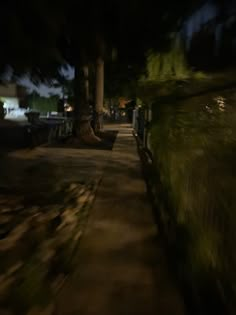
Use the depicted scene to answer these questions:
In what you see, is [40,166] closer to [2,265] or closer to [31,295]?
[2,265]

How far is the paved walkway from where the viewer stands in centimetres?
289

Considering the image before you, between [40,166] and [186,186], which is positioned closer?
[186,186]

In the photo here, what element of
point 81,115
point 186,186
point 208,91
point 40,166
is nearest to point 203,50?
point 208,91

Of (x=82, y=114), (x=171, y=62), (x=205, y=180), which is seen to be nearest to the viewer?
(x=205, y=180)

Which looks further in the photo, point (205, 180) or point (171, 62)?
point (171, 62)

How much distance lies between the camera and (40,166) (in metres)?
9.05

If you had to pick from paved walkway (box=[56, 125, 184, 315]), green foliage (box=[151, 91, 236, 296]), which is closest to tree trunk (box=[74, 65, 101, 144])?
paved walkway (box=[56, 125, 184, 315])

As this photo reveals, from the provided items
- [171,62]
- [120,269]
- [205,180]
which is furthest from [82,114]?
[205,180]

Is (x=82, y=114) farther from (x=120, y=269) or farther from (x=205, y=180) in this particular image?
(x=205, y=180)

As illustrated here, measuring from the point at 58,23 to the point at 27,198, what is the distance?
357cm

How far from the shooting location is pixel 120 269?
354 centimetres

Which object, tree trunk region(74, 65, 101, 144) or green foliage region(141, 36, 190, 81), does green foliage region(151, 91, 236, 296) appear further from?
tree trunk region(74, 65, 101, 144)

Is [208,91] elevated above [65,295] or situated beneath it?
elevated above

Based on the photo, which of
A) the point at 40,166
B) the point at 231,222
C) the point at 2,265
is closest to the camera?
the point at 231,222
